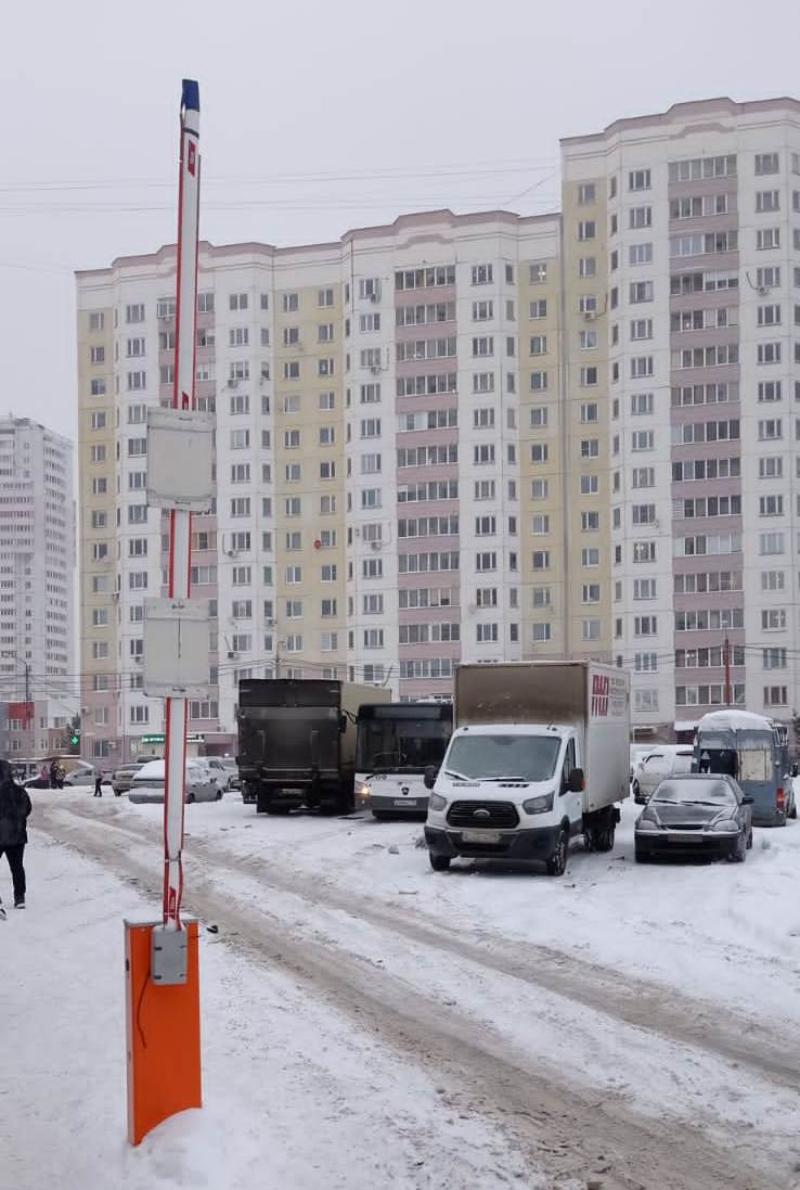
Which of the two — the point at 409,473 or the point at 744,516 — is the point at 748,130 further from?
the point at 409,473

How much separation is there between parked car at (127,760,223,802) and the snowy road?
56.8 feet

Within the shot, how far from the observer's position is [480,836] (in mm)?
19125

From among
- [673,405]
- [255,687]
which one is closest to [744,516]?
[673,405]

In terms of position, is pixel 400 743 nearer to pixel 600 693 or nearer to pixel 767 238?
pixel 600 693

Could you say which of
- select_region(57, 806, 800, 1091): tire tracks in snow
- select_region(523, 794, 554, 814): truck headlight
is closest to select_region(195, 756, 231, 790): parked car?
select_region(523, 794, 554, 814): truck headlight

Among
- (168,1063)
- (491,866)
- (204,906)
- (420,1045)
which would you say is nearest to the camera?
(168,1063)

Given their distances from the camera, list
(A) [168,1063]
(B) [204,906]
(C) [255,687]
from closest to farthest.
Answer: (A) [168,1063] → (B) [204,906] → (C) [255,687]

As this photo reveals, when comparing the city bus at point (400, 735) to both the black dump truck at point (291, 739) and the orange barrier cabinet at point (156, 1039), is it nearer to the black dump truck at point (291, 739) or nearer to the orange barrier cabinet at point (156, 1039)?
the black dump truck at point (291, 739)

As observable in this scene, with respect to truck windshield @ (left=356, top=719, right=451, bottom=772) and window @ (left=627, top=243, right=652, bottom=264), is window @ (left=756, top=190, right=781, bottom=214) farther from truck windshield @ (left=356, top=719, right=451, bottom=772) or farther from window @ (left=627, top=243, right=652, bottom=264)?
truck windshield @ (left=356, top=719, right=451, bottom=772)

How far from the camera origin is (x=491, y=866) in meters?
20.7

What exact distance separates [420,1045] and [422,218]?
8493 cm

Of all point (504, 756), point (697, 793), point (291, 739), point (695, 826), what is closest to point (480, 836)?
point (504, 756)

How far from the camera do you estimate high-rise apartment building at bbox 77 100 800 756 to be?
81.9 metres

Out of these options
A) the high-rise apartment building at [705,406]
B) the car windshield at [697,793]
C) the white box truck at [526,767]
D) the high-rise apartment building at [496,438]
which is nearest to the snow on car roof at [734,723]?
the white box truck at [526,767]
